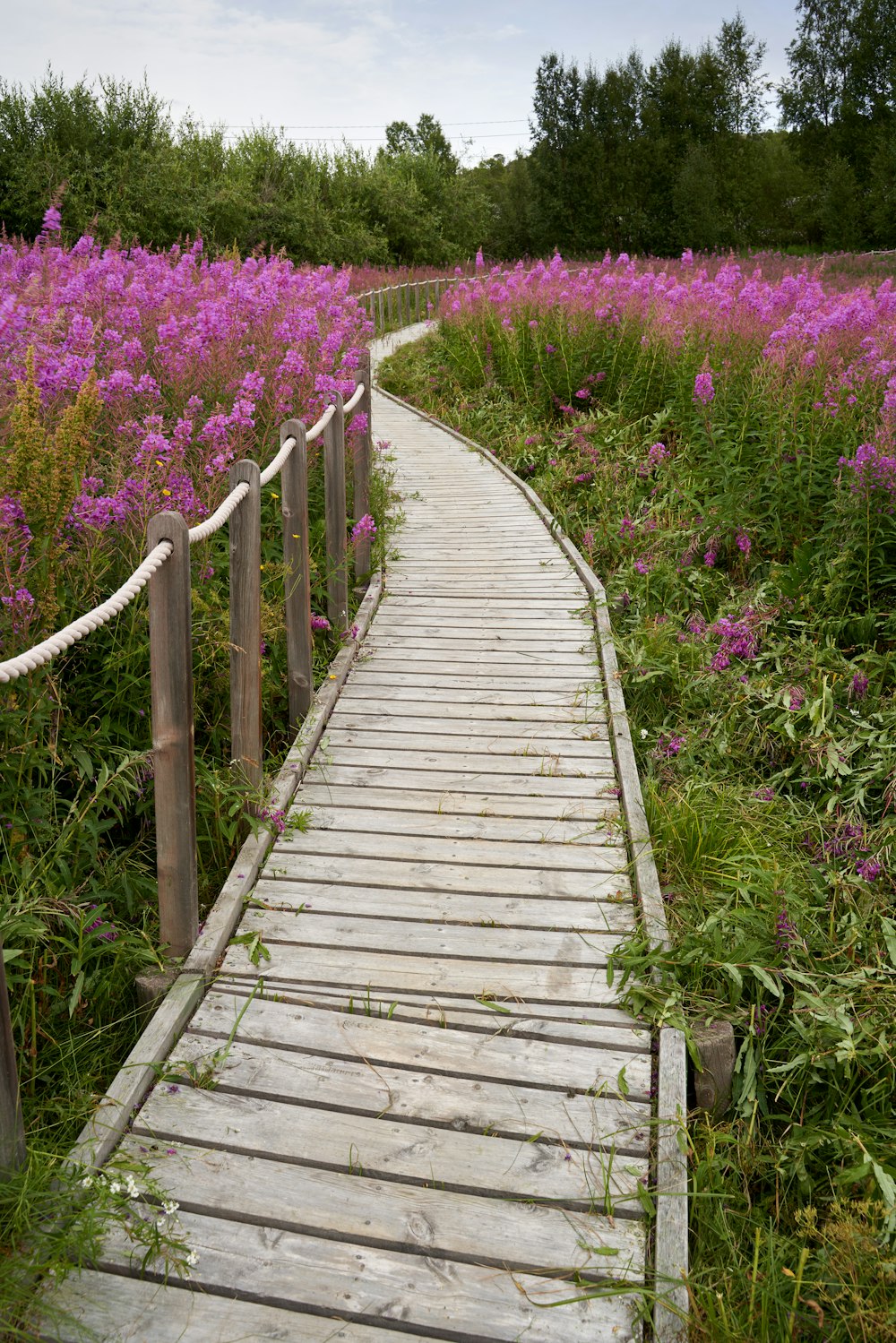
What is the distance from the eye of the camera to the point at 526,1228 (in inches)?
98.7

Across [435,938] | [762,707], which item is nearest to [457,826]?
[435,938]

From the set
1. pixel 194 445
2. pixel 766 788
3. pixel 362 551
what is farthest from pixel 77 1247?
pixel 362 551

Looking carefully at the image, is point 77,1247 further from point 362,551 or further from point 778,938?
point 362,551

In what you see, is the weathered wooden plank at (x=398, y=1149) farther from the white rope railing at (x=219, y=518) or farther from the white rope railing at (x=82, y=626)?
the white rope railing at (x=219, y=518)

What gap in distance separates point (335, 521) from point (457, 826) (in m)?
2.49

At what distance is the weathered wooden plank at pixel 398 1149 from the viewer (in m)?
2.63

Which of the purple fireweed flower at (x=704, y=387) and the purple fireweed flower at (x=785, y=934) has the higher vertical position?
the purple fireweed flower at (x=704, y=387)

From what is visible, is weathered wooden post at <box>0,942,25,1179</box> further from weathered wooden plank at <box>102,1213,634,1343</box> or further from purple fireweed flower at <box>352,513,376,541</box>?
purple fireweed flower at <box>352,513,376,541</box>

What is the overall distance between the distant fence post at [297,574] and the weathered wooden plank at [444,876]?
117 cm

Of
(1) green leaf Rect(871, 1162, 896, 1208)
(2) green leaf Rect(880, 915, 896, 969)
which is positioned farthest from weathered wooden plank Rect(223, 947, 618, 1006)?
(2) green leaf Rect(880, 915, 896, 969)

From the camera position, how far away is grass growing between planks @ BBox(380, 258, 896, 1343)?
2852 millimetres

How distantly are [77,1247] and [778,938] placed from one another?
2393mm

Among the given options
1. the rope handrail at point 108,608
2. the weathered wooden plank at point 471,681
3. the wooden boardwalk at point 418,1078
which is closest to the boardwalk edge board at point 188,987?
Result: the wooden boardwalk at point 418,1078

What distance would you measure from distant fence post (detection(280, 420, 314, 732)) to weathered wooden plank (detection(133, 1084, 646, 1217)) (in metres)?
2.43
